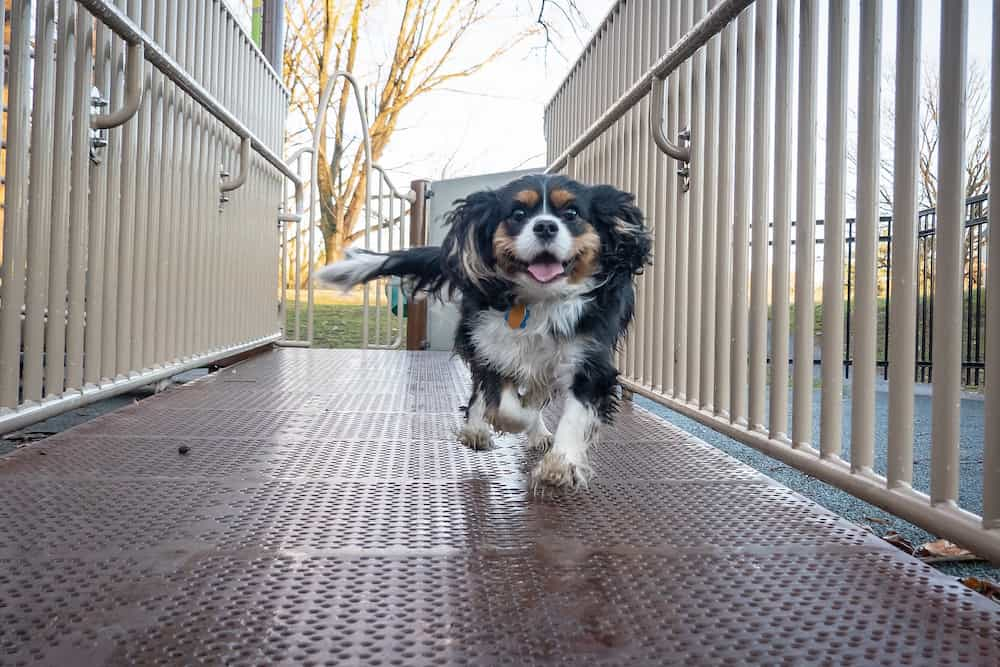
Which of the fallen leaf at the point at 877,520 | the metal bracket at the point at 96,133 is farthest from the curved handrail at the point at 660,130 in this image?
the metal bracket at the point at 96,133

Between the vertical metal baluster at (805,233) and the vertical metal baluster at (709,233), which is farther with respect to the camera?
the vertical metal baluster at (709,233)

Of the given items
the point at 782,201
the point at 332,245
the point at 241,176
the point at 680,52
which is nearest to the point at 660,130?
the point at 680,52

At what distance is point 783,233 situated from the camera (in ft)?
8.00

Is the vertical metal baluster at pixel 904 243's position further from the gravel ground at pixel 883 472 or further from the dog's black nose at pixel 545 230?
the dog's black nose at pixel 545 230

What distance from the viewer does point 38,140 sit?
2.51 meters

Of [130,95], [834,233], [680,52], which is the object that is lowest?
[834,233]

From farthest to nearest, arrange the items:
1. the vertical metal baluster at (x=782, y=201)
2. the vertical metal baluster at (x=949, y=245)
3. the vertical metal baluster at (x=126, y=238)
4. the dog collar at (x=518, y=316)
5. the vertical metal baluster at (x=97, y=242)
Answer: the vertical metal baluster at (x=126, y=238) < the vertical metal baluster at (x=97, y=242) < the dog collar at (x=518, y=316) < the vertical metal baluster at (x=782, y=201) < the vertical metal baluster at (x=949, y=245)

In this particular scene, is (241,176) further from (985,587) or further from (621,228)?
(985,587)

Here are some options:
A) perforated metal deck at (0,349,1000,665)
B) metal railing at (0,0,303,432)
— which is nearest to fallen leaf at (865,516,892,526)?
perforated metal deck at (0,349,1000,665)

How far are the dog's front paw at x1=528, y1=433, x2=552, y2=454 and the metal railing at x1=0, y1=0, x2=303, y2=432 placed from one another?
4.78ft

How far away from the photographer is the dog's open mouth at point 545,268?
8.59 feet

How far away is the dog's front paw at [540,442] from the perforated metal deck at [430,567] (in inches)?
8.7

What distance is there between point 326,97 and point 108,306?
3.99 metres

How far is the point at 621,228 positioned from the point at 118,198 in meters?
1.80
